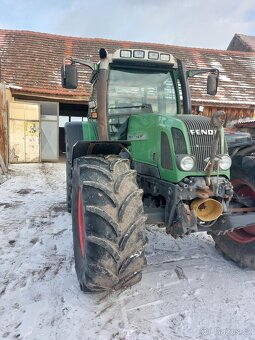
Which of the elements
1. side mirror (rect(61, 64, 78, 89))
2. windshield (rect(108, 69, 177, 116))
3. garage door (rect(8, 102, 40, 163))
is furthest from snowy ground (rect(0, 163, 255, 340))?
garage door (rect(8, 102, 40, 163))

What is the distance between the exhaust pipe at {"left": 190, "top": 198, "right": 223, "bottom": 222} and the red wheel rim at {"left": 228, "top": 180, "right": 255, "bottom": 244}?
665mm

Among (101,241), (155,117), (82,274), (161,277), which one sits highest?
(155,117)

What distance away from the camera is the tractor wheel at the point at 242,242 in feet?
10.2

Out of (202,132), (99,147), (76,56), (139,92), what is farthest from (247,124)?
(99,147)

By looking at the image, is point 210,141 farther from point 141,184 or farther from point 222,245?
point 222,245

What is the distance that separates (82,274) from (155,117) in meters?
1.55

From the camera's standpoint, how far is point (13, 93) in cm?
1181

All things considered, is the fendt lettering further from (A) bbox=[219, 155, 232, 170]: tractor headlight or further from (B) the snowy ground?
(B) the snowy ground

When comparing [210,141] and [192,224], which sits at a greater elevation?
[210,141]

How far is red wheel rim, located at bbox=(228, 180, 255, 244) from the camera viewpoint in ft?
10.4

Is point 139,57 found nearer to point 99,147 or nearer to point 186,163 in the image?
point 99,147

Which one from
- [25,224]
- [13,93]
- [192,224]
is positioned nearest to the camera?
[192,224]

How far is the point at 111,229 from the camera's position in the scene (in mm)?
2236

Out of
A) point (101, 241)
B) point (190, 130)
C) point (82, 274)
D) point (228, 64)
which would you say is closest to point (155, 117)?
point (190, 130)
